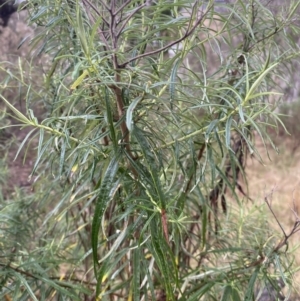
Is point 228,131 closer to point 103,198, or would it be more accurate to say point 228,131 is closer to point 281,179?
point 103,198

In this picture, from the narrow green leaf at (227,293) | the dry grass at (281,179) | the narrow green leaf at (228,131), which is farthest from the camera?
the dry grass at (281,179)

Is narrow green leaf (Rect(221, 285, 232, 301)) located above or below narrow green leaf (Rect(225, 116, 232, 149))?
below

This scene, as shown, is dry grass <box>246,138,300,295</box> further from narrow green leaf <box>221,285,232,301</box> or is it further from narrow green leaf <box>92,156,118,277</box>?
narrow green leaf <box>92,156,118,277</box>

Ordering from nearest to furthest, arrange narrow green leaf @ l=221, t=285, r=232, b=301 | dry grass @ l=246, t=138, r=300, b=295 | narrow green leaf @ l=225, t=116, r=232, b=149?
narrow green leaf @ l=225, t=116, r=232, b=149 < narrow green leaf @ l=221, t=285, r=232, b=301 < dry grass @ l=246, t=138, r=300, b=295

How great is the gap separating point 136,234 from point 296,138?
3.38 metres

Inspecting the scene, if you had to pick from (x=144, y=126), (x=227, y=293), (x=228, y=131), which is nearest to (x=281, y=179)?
(x=227, y=293)

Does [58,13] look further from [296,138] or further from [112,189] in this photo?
[296,138]

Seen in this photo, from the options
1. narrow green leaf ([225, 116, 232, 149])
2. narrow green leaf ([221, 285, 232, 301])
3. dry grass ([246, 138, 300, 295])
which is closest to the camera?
narrow green leaf ([225, 116, 232, 149])

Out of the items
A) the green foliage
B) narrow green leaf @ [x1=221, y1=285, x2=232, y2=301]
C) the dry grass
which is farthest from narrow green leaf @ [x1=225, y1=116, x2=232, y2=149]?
the dry grass

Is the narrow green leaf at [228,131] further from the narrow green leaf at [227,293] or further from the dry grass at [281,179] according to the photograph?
the dry grass at [281,179]

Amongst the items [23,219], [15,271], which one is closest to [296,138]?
[23,219]

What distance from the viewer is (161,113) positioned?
28.3 inches

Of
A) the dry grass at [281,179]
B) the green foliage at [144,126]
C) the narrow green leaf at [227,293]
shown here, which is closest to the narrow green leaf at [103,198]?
the green foliage at [144,126]

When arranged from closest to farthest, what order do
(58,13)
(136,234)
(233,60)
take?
1. (58,13)
2. (136,234)
3. (233,60)
